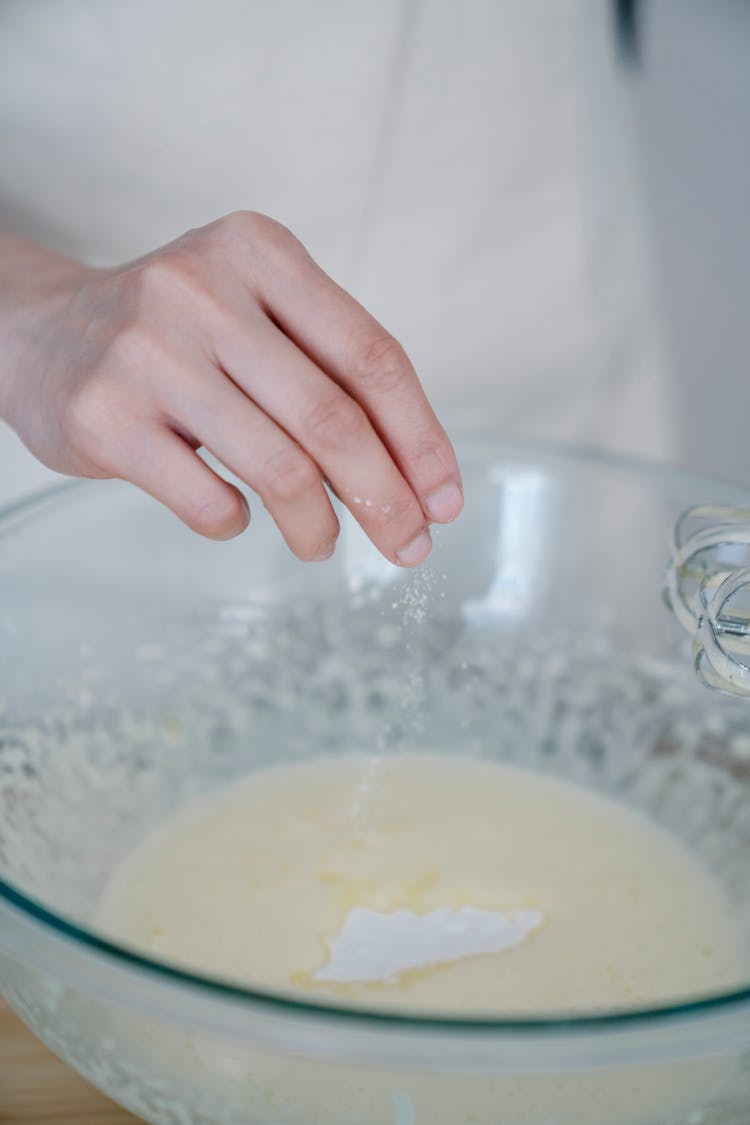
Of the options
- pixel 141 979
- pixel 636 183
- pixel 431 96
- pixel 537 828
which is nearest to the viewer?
pixel 141 979

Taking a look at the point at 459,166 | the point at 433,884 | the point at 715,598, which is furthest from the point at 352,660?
the point at 459,166

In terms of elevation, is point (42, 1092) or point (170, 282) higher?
point (170, 282)

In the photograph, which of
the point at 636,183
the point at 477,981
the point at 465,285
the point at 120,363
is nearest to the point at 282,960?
the point at 477,981

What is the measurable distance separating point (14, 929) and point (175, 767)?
1.22 feet

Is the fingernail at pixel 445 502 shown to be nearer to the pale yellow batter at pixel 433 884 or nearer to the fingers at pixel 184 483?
the fingers at pixel 184 483

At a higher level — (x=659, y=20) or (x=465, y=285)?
(x=659, y=20)

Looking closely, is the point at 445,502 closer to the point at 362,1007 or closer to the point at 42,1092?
the point at 362,1007

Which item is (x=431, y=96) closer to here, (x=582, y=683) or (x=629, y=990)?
(x=582, y=683)

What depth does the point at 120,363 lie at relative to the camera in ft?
1.82

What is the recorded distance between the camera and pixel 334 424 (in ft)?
1.77

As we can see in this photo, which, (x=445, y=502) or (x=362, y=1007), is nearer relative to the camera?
(x=362, y=1007)

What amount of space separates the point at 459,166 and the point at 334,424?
55 centimetres

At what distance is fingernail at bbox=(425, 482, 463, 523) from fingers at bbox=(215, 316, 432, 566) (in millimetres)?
13

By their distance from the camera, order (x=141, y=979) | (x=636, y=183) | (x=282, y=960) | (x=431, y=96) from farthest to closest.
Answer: (x=636, y=183) < (x=431, y=96) < (x=282, y=960) < (x=141, y=979)
